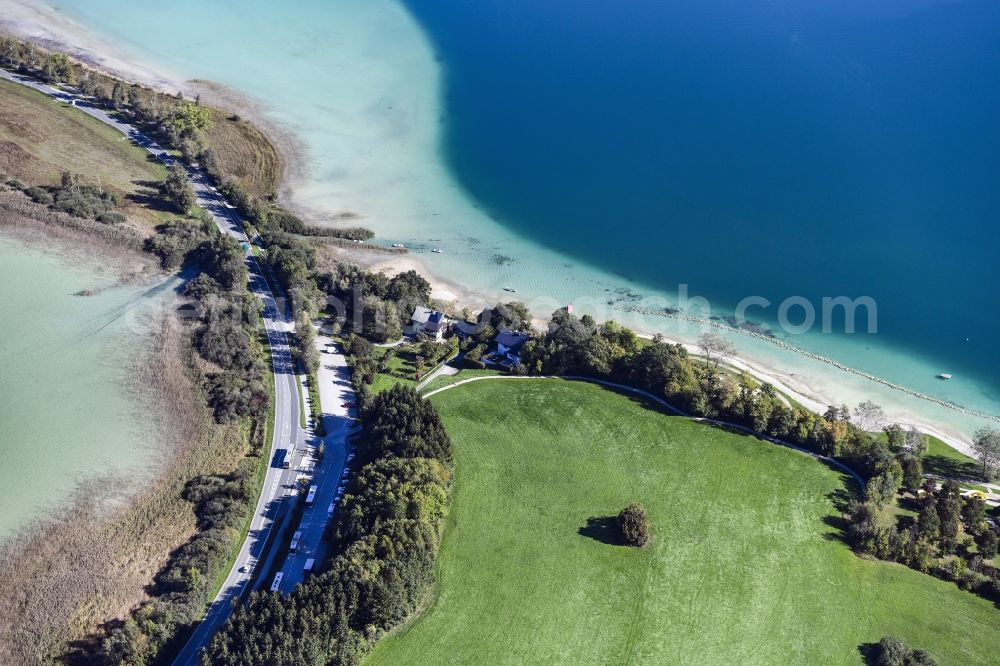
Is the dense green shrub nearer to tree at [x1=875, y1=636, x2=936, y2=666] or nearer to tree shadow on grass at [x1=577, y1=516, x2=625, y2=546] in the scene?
tree shadow on grass at [x1=577, y1=516, x2=625, y2=546]

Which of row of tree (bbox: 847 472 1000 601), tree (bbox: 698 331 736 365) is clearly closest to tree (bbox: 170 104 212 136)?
tree (bbox: 698 331 736 365)

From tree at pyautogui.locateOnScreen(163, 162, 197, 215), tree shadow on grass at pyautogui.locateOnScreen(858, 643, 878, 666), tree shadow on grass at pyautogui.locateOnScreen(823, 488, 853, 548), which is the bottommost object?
tree shadow on grass at pyautogui.locateOnScreen(858, 643, 878, 666)

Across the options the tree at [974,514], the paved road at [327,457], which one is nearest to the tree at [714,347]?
the tree at [974,514]

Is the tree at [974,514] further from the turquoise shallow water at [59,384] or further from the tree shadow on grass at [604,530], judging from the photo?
the turquoise shallow water at [59,384]

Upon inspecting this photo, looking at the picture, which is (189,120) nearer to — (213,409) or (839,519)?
(213,409)

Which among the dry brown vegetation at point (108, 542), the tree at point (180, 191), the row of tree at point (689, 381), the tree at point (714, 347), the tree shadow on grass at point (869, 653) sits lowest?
the dry brown vegetation at point (108, 542)

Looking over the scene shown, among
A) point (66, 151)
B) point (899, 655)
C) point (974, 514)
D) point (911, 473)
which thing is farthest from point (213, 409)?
point (974, 514)

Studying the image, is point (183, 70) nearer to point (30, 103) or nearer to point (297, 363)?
point (30, 103)
